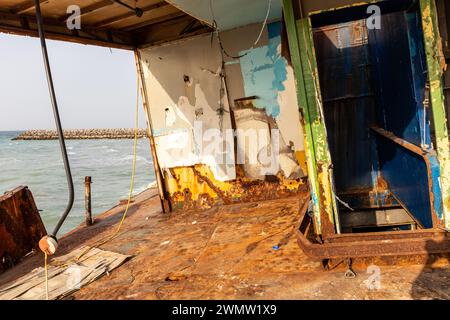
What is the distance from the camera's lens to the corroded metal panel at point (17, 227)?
5.54 meters

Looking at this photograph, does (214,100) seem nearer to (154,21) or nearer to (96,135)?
(154,21)

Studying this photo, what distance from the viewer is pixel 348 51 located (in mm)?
5023

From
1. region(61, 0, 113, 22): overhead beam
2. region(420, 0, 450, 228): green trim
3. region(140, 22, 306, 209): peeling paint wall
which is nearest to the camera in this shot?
region(420, 0, 450, 228): green trim

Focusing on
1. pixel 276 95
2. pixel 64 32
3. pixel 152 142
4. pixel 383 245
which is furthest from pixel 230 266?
pixel 64 32

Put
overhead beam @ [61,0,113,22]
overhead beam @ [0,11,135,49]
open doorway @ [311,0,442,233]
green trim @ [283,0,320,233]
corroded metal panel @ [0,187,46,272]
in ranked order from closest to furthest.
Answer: green trim @ [283,0,320,233]
open doorway @ [311,0,442,233]
overhead beam @ [0,11,135,49]
overhead beam @ [61,0,113,22]
corroded metal panel @ [0,187,46,272]

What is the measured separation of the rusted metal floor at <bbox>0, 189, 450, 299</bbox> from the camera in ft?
9.68

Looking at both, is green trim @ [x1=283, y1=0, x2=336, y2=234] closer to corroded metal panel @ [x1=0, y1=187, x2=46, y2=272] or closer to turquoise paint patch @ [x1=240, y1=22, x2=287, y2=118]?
turquoise paint patch @ [x1=240, y1=22, x2=287, y2=118]

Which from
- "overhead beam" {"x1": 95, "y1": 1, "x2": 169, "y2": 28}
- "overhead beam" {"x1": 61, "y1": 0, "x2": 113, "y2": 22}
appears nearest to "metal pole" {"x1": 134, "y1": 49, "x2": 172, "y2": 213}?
"overhead beam" {"x1": 95, "y1": 1, "x2": 169, "y2": 28}

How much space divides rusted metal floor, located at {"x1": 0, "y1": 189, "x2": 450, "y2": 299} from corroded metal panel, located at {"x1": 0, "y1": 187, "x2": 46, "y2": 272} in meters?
0.30

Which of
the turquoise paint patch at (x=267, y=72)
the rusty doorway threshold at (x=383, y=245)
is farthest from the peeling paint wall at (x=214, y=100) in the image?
the rusty doorway threshold at (x=383, y=245)

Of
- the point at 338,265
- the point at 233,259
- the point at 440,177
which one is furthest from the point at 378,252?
the point at 233,259

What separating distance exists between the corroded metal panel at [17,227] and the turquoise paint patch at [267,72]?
4717 millimetres

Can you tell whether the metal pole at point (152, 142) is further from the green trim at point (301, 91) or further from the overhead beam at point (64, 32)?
the green trim at point (301, 91)
